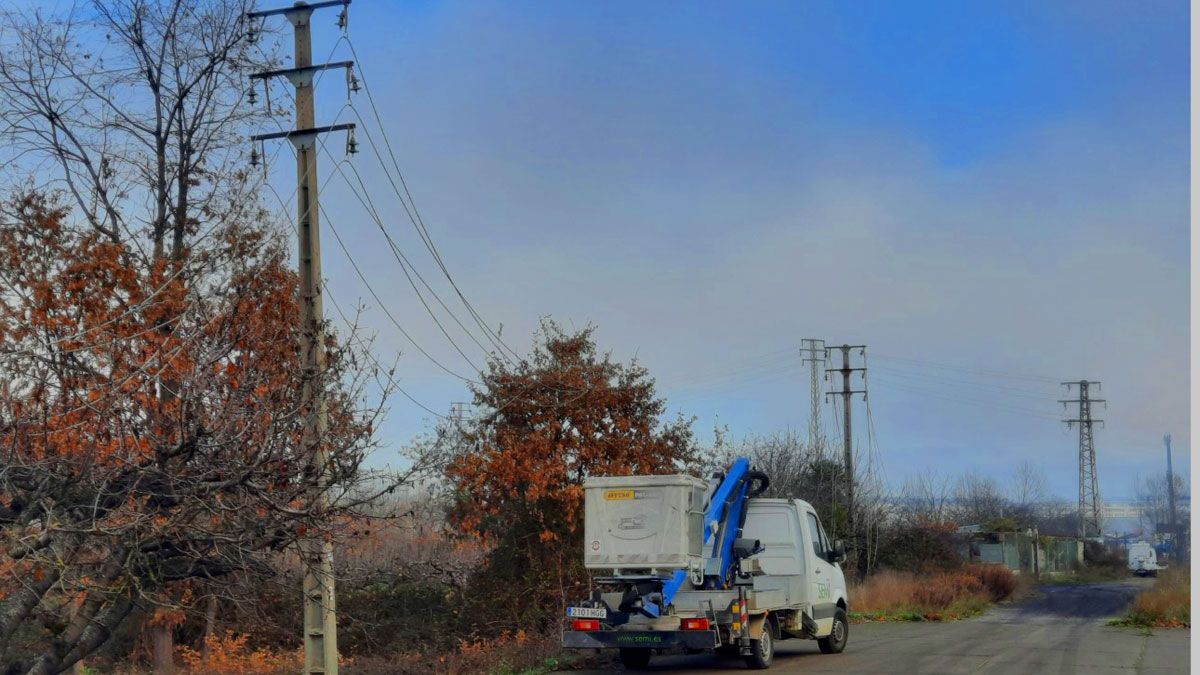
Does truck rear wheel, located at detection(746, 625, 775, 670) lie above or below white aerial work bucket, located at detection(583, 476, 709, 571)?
below

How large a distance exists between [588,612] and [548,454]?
912cm

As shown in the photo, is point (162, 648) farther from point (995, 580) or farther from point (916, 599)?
point (995, 580)

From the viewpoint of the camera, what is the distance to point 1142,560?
3054 inches

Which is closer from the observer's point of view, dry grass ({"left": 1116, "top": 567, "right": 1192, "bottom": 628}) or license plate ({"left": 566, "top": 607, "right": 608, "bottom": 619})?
license plate ({"left": 566, "top": 607, "right": 608, "bottom": 619})

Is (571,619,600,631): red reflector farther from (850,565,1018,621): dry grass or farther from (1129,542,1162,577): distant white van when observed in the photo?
(1129,542,1162,577): distant white van

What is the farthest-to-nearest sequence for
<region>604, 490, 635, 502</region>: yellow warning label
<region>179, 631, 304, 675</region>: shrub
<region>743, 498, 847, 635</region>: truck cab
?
<region>179, 631, 304, 675</region>: shrub
<region>743, 498, 847, 635</region>: truck cab
<region>604, 490, 635, 502</region>: yellow warning label

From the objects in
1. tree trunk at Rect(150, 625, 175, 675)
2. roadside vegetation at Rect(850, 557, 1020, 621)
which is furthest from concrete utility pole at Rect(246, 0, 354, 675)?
roadside vegetation at Rect(850, 557, 1020, 621)

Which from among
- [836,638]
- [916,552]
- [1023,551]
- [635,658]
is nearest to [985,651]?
[836,638]

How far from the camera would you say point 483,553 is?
89.2 ft

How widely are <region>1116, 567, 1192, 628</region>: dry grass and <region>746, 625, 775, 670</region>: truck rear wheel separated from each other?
1510cm

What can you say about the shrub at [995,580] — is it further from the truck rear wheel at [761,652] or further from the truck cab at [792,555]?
the truck rear wheel at [761,652]

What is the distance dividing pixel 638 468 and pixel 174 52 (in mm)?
14385

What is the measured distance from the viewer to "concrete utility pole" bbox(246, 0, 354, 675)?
12.6 metres

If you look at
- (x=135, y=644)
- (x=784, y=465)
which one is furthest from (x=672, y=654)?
(x=784, y=465)
